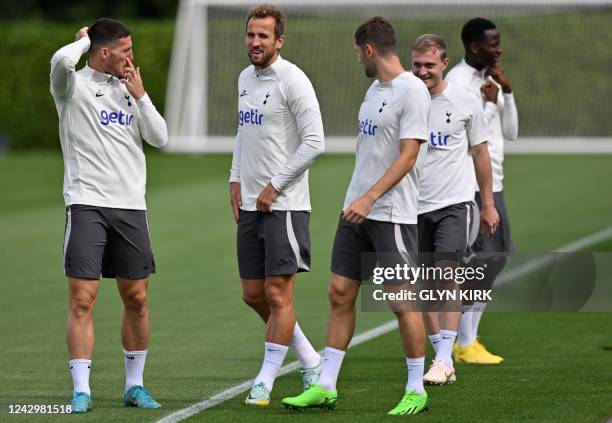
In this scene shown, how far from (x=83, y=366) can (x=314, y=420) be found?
133 centimetres

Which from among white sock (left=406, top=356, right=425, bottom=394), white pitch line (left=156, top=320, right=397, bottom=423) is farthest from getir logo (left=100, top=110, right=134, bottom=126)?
white sock (left=406, top=356, right=425, bottom=394)

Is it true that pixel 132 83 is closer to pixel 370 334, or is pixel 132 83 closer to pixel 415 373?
pixel 415 373

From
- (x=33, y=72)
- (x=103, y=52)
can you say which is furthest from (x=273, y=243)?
(x=33, y=72)

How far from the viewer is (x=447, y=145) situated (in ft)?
31.0

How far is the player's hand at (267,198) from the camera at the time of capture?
27.2 feet

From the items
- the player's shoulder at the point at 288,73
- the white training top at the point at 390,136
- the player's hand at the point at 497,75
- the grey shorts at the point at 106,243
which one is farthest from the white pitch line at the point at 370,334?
the player's hand at the point at 497,75

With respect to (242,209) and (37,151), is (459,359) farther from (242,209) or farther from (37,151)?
(37,151)

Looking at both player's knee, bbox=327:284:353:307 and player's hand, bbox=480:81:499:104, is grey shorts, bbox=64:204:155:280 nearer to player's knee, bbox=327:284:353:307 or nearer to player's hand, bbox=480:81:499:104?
player's knee, bbox=327:284:353:307

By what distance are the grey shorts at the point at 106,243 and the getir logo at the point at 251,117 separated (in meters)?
0.79

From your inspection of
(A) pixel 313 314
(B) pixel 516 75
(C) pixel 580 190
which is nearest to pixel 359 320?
(A) pixel 313 314

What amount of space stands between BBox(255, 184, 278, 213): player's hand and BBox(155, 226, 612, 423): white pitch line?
119 centimetres

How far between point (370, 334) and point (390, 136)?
3915 millimetres

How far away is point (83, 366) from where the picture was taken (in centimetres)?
811

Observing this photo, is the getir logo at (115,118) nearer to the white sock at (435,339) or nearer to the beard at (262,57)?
the beard at (262,57)
